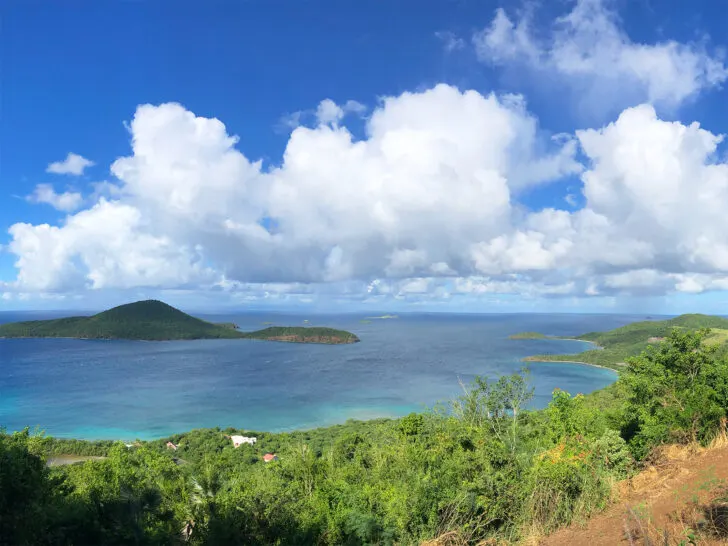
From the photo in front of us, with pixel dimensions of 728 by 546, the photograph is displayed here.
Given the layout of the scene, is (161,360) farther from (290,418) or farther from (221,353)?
(290,418)

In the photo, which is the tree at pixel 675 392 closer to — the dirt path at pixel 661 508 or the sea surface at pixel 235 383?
the dirt path at pixel 661 508

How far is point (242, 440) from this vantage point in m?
56.8

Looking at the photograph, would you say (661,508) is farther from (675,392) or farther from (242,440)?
(242,440)

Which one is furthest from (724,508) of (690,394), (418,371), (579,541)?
(418,371)

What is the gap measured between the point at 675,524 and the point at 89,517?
11.5 m

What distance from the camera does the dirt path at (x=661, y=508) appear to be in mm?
7027

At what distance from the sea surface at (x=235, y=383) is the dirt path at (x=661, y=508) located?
2609 inches

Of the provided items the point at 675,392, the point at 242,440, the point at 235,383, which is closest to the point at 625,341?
the point at 235,383

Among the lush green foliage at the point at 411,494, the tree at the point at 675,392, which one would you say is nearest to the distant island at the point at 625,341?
the tree at the point at 675,392

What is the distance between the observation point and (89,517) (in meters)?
8.69

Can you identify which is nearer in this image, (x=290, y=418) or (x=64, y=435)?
(x=64, y=435)

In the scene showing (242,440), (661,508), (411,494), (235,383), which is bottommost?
(235,383)

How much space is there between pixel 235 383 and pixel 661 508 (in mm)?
106694

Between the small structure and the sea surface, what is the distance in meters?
12.4
